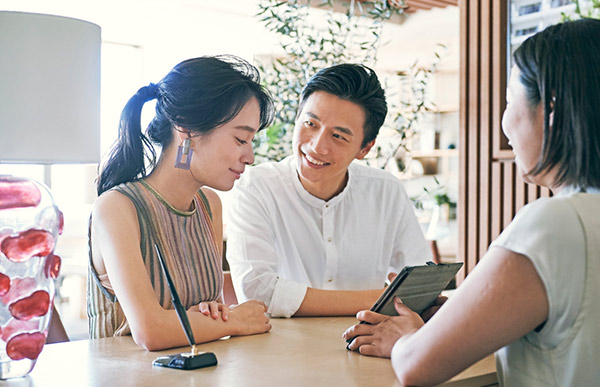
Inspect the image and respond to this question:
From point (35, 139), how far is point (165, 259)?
63cm

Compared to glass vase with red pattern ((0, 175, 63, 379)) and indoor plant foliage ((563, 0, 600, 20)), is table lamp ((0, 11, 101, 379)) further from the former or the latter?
indoor plant foliage ((563, 0, 600, 20))

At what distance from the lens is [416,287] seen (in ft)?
5.42

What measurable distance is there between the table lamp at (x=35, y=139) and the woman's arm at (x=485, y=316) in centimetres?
75

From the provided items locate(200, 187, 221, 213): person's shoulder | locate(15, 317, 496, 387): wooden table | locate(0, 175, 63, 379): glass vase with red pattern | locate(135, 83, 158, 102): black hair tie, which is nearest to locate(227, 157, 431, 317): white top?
locate(200, 187, 221, 213): person's shoulder

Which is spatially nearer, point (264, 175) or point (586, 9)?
point (264, 175)

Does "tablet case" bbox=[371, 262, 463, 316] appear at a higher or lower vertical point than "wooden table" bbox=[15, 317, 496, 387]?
higher

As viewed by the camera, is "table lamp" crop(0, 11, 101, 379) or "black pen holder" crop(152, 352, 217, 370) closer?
"table lamp" crop(0, 11, 101, 379)

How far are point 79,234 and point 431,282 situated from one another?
21.8 ft

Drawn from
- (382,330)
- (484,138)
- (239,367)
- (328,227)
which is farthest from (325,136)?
(484,138)

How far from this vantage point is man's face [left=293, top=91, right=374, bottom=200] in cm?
244

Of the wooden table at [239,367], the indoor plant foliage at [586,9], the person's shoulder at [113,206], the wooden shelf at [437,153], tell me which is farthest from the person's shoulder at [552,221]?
the wooden shelf at [437,153]

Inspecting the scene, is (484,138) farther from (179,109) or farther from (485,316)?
(485,316)

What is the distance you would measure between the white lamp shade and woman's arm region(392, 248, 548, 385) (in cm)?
137

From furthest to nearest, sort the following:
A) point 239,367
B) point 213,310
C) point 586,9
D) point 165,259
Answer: point 586,9 < point 165,259 < point 213,310 < point 239,367
